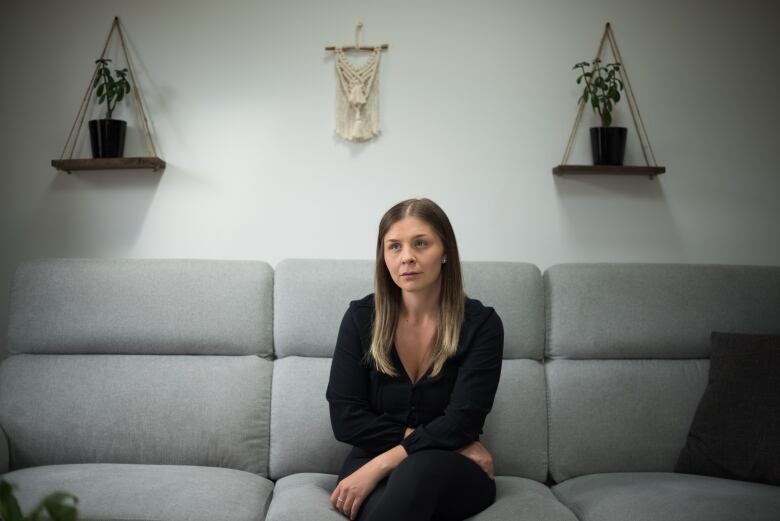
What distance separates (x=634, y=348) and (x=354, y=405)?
39.2 inches

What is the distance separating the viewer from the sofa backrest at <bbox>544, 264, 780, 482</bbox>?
1940 millimetres

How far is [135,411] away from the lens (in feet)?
6.34

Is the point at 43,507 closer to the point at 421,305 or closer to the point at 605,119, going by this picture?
the point at 421,305

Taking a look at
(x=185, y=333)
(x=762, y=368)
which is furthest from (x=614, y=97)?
(x=185, y=333)

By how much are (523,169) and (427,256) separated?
0.94m

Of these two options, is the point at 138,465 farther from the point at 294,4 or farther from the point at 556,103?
the point at 556,103

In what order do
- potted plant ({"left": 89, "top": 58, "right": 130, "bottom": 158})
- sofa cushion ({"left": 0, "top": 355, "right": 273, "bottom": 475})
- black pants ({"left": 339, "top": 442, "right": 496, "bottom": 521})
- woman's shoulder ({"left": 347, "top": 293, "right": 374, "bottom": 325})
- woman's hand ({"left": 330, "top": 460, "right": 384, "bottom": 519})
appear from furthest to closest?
potted plant ({"left": 89, "top": 58, "right": 130, "bottom": 158}), sofa cushion ({"left": 0, "top": 355, "right": 273, "bottom": 475}), woman's shoulder ({"left": 347, "top": 293, "right": 374, "bottom": 325}), woman's hand ({"left": 330, "top": 460, "right": 384, "bottom": 519}), black pants ({"left": 339, "top": 442, "right": 496, "bottom": 521})

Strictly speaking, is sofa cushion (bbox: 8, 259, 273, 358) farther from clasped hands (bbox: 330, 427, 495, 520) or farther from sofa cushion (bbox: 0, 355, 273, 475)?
clasped hands (bbox: 330, 427, 495, 520)

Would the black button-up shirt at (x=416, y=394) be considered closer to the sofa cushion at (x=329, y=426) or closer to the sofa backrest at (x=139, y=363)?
the sofa cushion at (x=329, y=426)

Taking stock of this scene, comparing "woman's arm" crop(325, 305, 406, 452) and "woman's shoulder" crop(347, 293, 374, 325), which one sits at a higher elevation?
"woman's shoulder" crop(347, 293, 374, 325)

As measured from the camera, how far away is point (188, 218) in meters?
2.43

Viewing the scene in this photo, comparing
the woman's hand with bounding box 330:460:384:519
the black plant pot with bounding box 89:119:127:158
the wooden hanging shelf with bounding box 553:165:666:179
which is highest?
the black plant pot with bounding box 89:119:127:158

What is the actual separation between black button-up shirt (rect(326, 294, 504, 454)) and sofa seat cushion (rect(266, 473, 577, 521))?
0.17 meters

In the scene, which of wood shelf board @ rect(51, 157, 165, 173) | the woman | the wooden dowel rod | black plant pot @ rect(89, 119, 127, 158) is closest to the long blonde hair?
the woman
